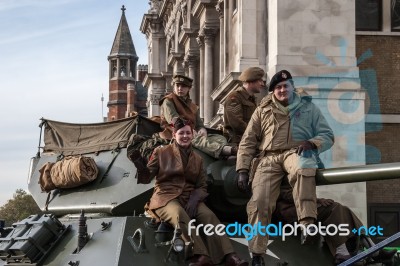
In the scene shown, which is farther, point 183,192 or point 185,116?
point 185,116

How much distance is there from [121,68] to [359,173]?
82932 millimetres

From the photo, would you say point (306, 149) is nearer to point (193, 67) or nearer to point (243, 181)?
point (243, 181)

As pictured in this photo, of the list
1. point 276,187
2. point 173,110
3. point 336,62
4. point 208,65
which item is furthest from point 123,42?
point 276,187

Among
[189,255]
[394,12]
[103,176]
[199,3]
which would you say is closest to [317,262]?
[189,255]

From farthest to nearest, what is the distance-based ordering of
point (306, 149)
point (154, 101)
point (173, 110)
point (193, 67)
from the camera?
point (154, 101) < point (193, 67) < point (173, 110) < point (306, 149)

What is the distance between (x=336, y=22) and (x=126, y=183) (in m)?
13.2

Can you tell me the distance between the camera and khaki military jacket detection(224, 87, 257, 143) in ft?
36.3

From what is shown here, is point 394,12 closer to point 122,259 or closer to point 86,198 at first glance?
point 86,198

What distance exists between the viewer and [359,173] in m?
8.96

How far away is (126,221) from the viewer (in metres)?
9.46

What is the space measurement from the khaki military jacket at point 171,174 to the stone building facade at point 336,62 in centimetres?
1194

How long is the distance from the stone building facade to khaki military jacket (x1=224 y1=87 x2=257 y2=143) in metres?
10.4

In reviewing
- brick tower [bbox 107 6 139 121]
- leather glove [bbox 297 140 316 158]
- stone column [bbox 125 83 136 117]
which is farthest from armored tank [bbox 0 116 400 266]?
brick tower [bbox 107 6 139 121]

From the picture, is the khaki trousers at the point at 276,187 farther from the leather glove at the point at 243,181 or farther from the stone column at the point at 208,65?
the stone column at the point at 208,65
